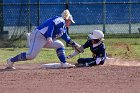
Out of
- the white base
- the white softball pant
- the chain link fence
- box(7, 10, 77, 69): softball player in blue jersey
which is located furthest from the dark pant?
the chain link fence

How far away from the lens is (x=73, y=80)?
379 inches

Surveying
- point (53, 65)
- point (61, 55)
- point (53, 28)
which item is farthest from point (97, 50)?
point (53, 28)

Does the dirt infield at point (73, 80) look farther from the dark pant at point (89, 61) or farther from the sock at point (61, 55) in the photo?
the sock at point (61, 55)

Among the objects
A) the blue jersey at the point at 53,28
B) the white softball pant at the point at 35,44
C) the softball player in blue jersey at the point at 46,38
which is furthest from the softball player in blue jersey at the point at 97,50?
the white softball pant at the point at 35,44

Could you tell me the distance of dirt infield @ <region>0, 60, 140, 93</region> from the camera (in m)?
8.66

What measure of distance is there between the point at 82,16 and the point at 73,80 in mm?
13368

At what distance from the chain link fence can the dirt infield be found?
26.3 ft

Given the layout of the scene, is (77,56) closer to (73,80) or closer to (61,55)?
(61,55)

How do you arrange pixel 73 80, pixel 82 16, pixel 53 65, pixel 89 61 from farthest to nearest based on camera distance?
pixel 82 16 → pixel 89 61 → pixel 53 65 → pixel 73 80

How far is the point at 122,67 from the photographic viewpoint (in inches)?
454

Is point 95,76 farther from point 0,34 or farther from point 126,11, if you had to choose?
point 126,11

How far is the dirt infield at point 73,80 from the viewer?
866 cm

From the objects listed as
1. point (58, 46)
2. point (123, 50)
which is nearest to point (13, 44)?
point (123, 50)

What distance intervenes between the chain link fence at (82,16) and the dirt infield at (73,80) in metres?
8.00
